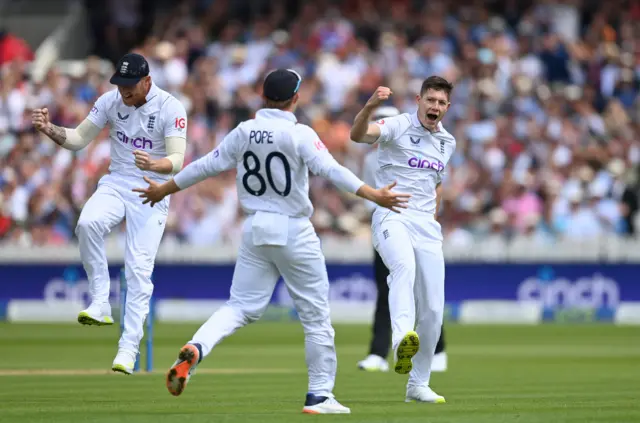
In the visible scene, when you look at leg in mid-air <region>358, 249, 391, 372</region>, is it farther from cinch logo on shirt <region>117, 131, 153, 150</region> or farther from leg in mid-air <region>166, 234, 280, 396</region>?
leg in mid-air <region>166, 234, 280, 396</region>

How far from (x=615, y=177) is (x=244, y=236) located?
16525 millimetres

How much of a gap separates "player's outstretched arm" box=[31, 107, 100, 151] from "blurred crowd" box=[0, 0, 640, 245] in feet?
41.9

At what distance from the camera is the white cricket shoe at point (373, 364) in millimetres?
16406

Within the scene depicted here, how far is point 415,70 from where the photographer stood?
2872 cm

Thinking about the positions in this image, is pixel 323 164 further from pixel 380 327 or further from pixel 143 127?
pixel 380 327

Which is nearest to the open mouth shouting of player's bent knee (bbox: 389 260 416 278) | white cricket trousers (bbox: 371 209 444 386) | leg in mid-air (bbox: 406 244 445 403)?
white cricket trousers (bbox: 371 209 444 386)

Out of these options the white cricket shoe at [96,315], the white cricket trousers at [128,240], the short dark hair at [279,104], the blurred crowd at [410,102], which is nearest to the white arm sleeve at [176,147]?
the white cricket trousers at [128,240]

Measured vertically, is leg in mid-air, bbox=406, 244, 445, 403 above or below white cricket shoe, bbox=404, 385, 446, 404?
above

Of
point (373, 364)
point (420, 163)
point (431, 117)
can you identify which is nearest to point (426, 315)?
point (420, 163)

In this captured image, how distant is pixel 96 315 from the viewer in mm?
12688

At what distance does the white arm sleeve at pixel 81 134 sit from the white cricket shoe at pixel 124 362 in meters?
1.93

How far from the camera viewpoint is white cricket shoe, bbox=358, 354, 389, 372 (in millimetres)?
16406

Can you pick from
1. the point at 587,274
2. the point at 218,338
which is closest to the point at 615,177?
the point at 587,274

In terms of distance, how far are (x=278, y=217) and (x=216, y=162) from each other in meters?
0.61
